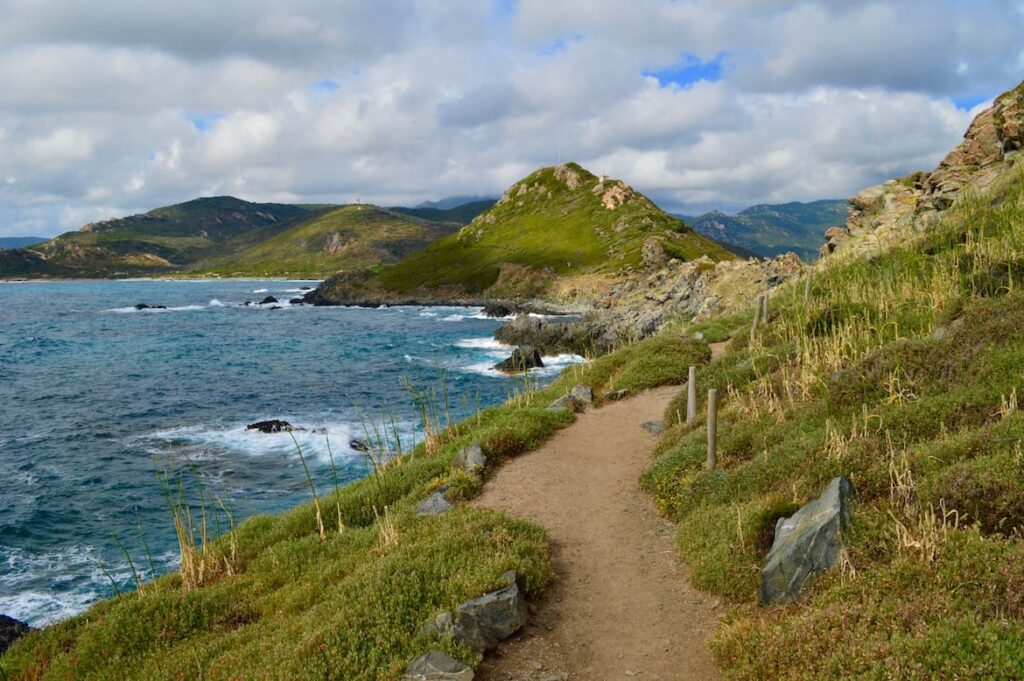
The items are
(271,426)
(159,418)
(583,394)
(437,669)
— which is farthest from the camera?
(159,418)

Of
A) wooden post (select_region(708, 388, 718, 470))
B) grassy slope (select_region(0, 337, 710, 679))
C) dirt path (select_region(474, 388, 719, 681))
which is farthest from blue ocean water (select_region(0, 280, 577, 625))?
wooden post (select_region(708, 388, 718, 470))

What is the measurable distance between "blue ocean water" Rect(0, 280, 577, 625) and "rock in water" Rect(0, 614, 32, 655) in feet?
7.92

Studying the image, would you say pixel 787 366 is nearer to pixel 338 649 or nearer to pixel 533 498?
pixel 533 498

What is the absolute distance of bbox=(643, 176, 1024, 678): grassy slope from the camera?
787cm

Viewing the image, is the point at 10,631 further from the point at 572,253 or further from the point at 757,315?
the point at 572,253

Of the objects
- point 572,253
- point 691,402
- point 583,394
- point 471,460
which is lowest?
point 471,460

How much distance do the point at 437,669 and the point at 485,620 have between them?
1.27 metres

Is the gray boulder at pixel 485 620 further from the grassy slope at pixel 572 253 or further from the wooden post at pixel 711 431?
the grassy slope at pixel 572 253

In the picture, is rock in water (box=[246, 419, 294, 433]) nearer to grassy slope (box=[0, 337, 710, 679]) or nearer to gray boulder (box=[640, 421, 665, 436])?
grassy slope (box=[0, 337, 710, 679])

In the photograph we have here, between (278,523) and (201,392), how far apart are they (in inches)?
1568

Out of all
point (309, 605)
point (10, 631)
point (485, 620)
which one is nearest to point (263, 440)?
point (10, 631)

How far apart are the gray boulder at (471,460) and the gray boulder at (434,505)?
1.62m

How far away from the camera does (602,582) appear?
12.5m

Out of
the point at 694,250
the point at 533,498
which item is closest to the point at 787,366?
the point at 533,498
